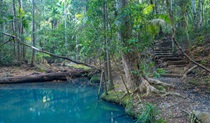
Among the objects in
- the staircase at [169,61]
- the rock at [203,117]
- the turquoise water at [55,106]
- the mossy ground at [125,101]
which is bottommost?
the turquoise water at [55,106]

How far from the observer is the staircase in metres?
10.5

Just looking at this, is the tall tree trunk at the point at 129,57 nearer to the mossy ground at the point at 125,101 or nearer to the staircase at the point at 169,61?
the mossy ground at the point at 125,101

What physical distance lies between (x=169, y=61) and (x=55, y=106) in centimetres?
717

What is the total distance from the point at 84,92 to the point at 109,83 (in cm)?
265

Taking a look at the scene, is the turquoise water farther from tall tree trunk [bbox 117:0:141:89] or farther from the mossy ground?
tall tree trunk [bbox 117:0:141:89]

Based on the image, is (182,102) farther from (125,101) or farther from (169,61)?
(169,61)

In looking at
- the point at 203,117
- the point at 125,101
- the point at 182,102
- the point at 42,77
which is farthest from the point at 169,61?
the point at 42,77

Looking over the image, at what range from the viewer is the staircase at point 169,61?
1049cm

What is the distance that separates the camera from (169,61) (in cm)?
1203

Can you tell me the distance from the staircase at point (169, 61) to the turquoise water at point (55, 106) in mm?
4240

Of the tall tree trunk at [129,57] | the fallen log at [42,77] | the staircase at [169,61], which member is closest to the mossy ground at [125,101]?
the tall tree trunk at [129,57]

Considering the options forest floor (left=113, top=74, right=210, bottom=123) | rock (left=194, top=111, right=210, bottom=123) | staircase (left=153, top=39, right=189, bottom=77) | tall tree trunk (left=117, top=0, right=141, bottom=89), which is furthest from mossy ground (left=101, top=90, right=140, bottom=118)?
staircase (left=153, top=39, right=189, bottom=77)

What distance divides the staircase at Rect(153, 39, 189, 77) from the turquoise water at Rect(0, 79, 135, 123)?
4240 millimetres

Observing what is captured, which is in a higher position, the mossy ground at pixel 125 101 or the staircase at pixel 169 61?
the staircase at pixel 169 61
